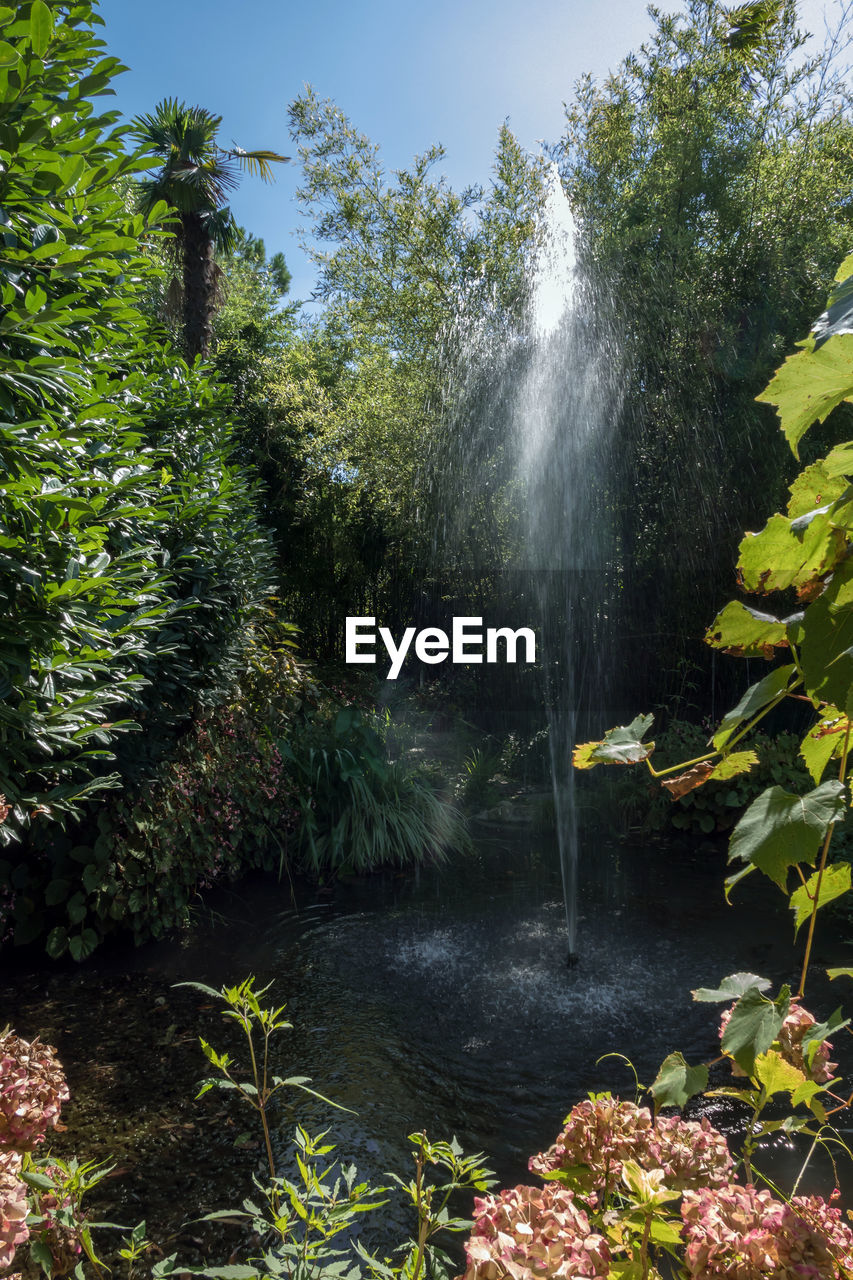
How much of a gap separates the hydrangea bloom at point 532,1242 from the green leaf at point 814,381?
554mm

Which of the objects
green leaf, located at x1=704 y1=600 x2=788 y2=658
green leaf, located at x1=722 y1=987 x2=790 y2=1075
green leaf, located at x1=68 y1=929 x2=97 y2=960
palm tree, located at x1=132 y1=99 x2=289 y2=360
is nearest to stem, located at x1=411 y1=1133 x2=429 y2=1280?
green leaf, located at x1=722 y1=987 x2=790 y2=1075

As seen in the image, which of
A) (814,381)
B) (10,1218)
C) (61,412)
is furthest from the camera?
(61,412)

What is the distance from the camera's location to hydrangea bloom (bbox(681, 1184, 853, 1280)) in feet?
1.81

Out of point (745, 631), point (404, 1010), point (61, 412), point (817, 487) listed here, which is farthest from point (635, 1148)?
point (404, 1010)

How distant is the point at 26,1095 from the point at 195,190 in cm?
1088

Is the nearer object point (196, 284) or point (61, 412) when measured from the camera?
point (61, 412)

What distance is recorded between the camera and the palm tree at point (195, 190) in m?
9.70

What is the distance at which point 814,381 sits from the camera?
0.47m

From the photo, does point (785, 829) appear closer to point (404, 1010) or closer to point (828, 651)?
point (828, 651)

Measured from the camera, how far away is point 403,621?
30.1ft

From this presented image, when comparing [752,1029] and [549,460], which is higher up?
[549,460]

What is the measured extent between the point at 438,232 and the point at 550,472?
10.0ft

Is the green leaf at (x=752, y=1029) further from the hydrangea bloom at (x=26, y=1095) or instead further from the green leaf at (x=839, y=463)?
the hydrangea bloom at (x=26, y=1095)

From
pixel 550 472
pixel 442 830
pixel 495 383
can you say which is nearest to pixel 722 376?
pixel 550 472
